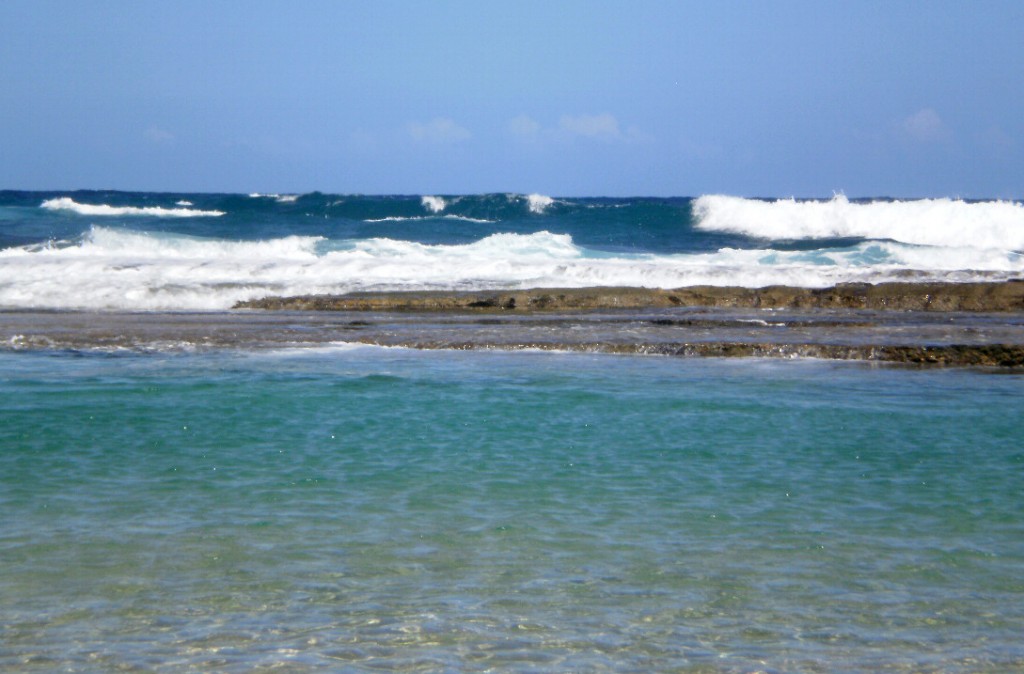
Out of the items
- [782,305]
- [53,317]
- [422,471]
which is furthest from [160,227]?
[422,471]

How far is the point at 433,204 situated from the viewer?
48.9 metres

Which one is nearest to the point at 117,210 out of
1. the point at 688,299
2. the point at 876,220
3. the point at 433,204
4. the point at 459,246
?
the point at 433,204

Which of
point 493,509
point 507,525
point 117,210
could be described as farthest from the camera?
point 117,210

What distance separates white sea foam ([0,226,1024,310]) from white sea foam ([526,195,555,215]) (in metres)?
15.4

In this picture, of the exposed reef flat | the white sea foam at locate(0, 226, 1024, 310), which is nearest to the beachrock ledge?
the exposed reef flat

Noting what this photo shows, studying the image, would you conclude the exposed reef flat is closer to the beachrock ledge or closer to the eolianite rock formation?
the eolianite rock formation

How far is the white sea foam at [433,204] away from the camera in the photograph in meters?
48.1

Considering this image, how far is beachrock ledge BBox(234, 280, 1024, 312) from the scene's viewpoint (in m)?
16.2

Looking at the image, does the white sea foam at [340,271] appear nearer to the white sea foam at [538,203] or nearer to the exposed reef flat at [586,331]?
the exposed reef flat at [586,331]

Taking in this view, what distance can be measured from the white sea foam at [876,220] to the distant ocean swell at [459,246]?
7cm

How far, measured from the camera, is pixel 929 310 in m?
16.2

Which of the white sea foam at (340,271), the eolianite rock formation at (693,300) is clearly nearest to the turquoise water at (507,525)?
the eolianite rock formation at (693,300)

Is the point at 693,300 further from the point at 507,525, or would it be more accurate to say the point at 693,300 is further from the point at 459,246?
the point at 459,246

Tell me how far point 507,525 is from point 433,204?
44.1 meters
